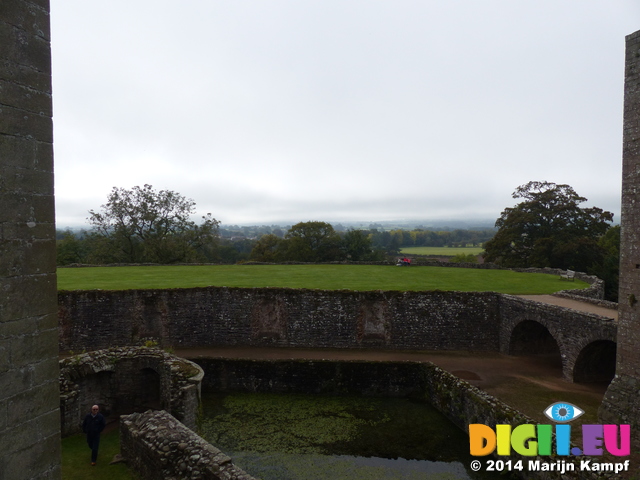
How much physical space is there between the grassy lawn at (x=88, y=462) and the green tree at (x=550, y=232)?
3218 centimetres

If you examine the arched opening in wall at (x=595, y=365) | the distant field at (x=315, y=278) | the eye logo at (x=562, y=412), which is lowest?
the eye logo at (x=562, y=412)

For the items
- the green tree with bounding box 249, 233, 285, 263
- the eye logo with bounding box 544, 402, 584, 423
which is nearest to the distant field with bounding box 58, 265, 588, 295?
the eye logo with bounding box 544, 402, 584, 423

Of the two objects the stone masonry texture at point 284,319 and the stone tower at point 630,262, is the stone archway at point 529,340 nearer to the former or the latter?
the stone masonry texture at point 284,319

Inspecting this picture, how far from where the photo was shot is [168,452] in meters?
7.80

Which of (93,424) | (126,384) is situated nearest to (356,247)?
(126,384)

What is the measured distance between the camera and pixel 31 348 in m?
3.43

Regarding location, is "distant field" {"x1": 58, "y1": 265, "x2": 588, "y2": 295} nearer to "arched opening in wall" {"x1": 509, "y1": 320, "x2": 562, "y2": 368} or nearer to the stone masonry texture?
the stone masonry texture

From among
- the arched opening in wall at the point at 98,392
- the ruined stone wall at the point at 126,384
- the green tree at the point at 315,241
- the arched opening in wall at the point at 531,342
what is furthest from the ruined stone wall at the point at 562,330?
the green tree at the point at 315,241

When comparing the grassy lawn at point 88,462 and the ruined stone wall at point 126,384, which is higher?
the ruined stone wall at point 126,384

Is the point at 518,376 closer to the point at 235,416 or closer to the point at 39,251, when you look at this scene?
the point at 235,416

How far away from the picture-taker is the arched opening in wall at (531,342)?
16.7 meters

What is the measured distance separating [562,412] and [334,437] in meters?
6.67

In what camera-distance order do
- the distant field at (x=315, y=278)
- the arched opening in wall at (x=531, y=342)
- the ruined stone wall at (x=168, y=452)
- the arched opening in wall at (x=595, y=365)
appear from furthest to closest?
the distant field at (x=315, y=278) < the arched opening in wall at (x=531, y=342) < the arched opening in wall at (x=595, y=365) < the ruined stone wall at (x=168, y=452)

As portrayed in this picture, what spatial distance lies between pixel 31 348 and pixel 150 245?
3404cm
